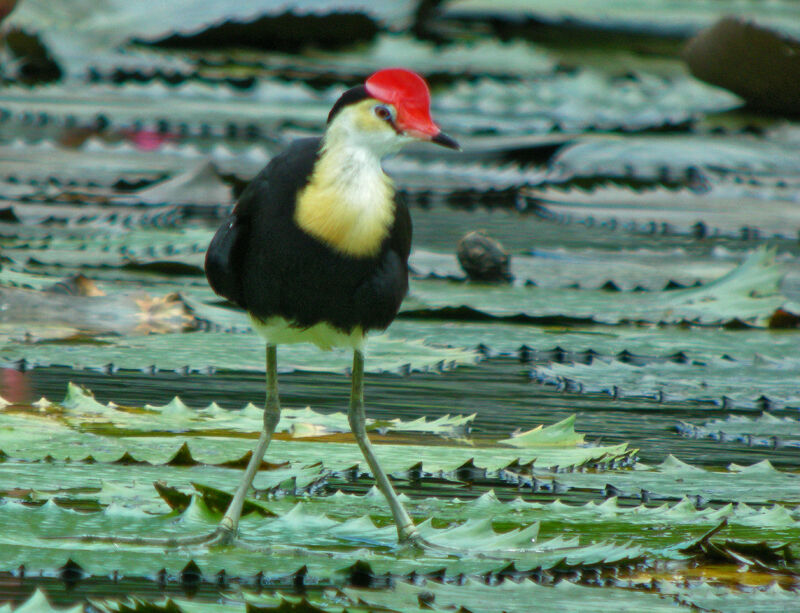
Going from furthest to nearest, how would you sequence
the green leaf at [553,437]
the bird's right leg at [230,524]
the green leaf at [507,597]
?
the green leaf at [553,437]
the bird's right leg at [230,524]
the green leaf at [507,597]

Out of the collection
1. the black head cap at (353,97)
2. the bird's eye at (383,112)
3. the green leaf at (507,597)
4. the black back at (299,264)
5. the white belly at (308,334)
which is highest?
the black head cap at (353,97)

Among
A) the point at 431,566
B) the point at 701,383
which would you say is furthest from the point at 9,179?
the point at 431,566

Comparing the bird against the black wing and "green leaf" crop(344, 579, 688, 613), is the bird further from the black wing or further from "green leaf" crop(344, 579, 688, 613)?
A: "green leaf" crop(344, 579, 688, 613)

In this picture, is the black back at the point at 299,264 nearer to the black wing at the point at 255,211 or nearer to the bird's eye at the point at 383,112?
the black wing at the point at 255,211

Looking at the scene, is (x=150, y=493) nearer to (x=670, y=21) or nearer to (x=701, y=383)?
(x=701, y=383)

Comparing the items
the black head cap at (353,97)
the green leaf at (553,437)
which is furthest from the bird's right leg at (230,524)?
the green leaf at (553,437)

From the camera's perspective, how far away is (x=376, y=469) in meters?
1.93

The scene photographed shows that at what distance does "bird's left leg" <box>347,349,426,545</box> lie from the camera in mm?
1766

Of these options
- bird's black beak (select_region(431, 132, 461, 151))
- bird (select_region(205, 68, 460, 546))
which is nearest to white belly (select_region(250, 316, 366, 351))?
bird (select_region(205, 68, 460, 546))

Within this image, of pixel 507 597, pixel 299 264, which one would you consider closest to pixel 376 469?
pixel 299 264

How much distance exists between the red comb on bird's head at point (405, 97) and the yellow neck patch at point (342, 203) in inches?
2.9

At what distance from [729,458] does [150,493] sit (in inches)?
41.4

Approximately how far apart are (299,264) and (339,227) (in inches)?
3.2

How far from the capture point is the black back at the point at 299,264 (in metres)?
1.86
